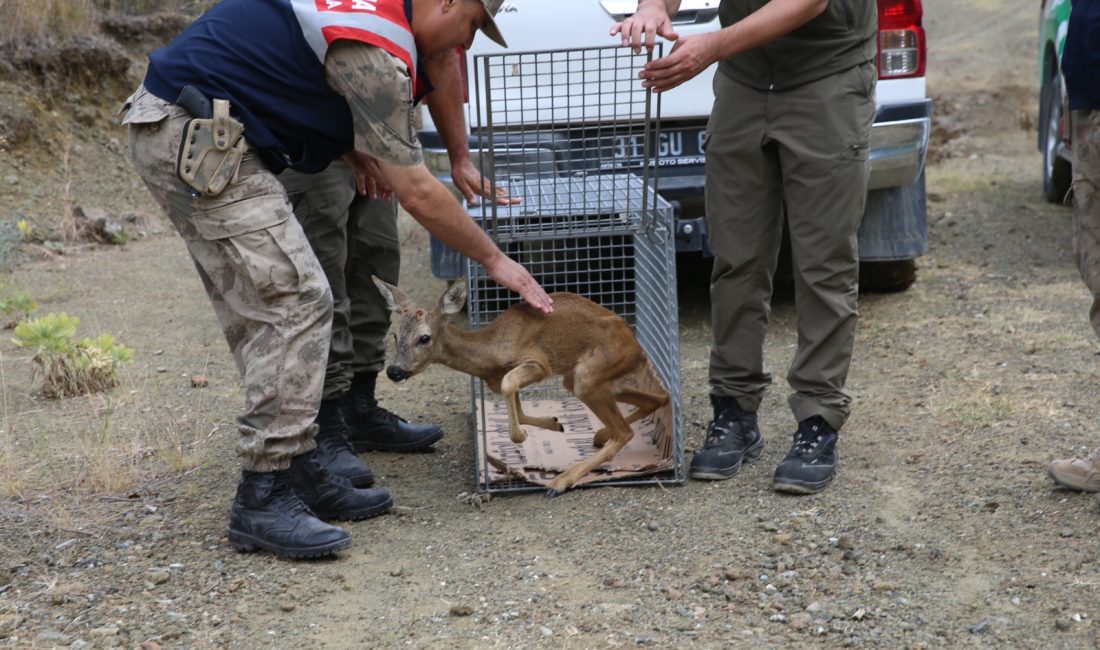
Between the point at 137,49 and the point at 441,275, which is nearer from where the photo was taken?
the point at 441,275

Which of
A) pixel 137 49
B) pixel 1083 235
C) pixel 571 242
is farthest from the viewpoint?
pixel 137 49

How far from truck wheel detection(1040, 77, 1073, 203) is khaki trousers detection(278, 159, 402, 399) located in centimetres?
637

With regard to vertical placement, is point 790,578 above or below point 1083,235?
below

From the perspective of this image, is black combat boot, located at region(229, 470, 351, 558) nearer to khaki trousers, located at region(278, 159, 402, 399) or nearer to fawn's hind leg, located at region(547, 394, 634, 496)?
khaki trousers, located at region(278, 159, 402, 399)

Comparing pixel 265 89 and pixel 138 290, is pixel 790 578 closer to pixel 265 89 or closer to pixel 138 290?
pixel 265 89

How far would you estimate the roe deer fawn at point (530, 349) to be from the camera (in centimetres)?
448

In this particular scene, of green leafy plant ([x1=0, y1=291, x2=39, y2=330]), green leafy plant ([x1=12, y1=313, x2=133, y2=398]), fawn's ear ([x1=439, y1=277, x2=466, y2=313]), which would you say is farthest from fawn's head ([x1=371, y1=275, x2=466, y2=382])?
green leafy plant ([x1=0, y1=291, x2=39, y2=330])

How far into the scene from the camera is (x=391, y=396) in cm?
611

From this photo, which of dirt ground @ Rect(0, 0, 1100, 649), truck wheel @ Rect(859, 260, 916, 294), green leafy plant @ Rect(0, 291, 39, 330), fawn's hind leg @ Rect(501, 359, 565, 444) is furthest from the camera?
truck wheel @ Rect(859, 260, 916, 294)

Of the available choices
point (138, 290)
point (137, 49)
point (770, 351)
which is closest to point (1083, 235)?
point (770, 351)

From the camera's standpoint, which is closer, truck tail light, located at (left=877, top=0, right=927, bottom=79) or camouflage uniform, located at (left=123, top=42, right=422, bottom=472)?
camouflage uniform, located at (left=123, top=42, right=422, bottom=472)

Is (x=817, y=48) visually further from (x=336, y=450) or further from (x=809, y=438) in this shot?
(x=336, y=450)

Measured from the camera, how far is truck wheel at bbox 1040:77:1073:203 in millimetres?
9484

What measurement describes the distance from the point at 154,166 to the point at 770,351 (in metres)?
3.82
